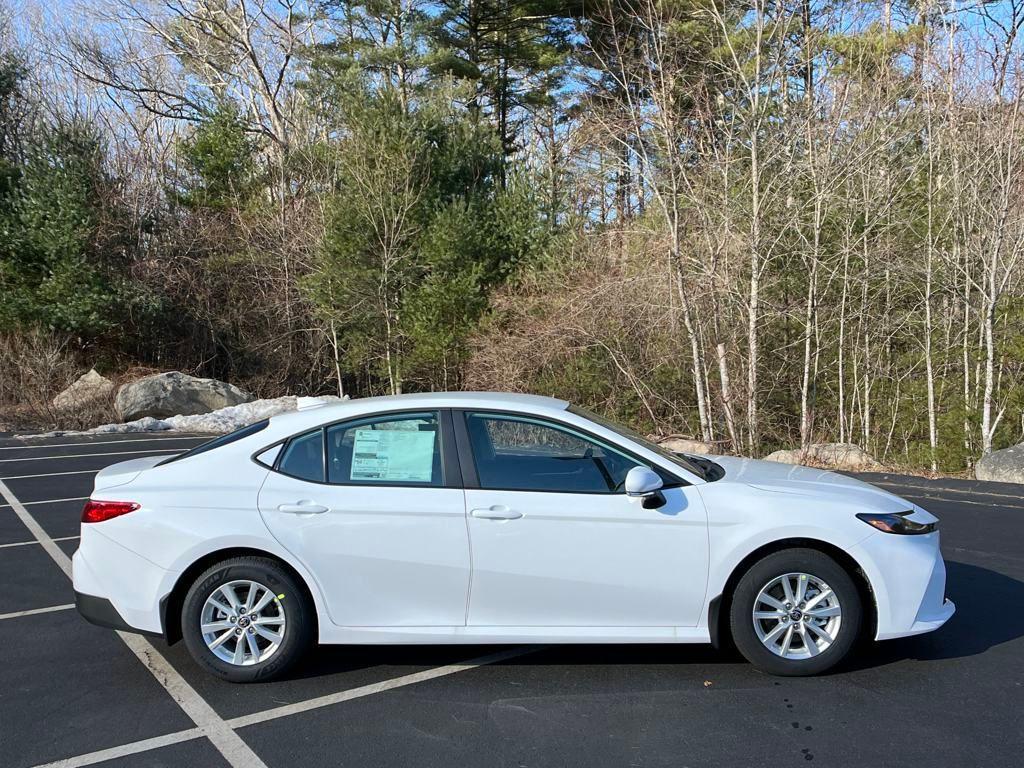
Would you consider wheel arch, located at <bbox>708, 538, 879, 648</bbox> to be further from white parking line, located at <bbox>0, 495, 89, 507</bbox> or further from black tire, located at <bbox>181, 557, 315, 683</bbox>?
white parking line, located at <bbox>0, 495, 89, 507</bbox>

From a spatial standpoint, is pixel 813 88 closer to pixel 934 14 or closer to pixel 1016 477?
pixel 934 14

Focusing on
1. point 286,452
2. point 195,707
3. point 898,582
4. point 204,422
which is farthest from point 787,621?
point 204,422

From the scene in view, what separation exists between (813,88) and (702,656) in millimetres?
12051

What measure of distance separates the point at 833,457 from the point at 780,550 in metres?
9.33

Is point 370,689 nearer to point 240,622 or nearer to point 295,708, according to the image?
point 295,708

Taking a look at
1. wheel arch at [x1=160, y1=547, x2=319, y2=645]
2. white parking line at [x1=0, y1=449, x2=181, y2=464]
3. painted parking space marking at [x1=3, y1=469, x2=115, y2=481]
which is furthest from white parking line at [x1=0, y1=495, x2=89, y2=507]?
Answer: wheel arch at [x1=160, y1=547, x2=319, y2=645]

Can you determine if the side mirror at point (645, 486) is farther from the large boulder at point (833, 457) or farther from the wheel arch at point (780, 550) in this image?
the large boulder at point (833, 457)

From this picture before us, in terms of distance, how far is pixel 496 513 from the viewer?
14.1 ft

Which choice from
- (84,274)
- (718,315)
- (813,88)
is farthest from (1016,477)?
(84,274)

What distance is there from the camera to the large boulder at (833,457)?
12.5m

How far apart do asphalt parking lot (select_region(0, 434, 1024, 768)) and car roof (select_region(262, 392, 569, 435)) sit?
1337mm

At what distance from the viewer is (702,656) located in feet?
15.3

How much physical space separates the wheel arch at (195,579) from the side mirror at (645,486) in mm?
1734

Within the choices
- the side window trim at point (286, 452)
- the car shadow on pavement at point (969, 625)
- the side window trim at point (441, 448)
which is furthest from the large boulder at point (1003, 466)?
the side window trim at point (286, 452)
